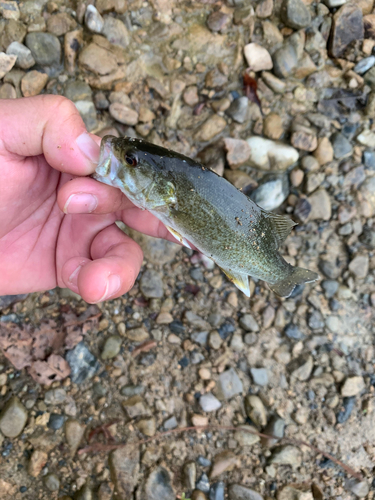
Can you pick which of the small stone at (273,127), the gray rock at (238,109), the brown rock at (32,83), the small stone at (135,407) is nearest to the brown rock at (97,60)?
the brown rock at (32,83)

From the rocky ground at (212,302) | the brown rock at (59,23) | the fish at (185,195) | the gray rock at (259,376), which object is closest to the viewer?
the fish at (185,195)

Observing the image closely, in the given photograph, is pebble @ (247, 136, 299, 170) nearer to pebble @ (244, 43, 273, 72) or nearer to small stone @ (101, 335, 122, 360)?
pebble @ (244, 43, 273, 72)

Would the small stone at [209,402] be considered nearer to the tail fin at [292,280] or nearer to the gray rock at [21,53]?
the tail fin at [292,280]

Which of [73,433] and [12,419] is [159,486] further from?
[12,419]

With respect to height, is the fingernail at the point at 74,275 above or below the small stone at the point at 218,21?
below

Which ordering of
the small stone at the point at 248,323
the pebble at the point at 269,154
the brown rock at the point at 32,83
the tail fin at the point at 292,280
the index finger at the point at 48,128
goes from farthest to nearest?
the pebble at the point at 269,154, the small stone at the point at 248,323, the brown rock at the point at 32,83, the tail fin at the point at 292,280, the index finger at the point at 48,128

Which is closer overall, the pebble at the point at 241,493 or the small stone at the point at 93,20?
the pebble at the point at 241,493
